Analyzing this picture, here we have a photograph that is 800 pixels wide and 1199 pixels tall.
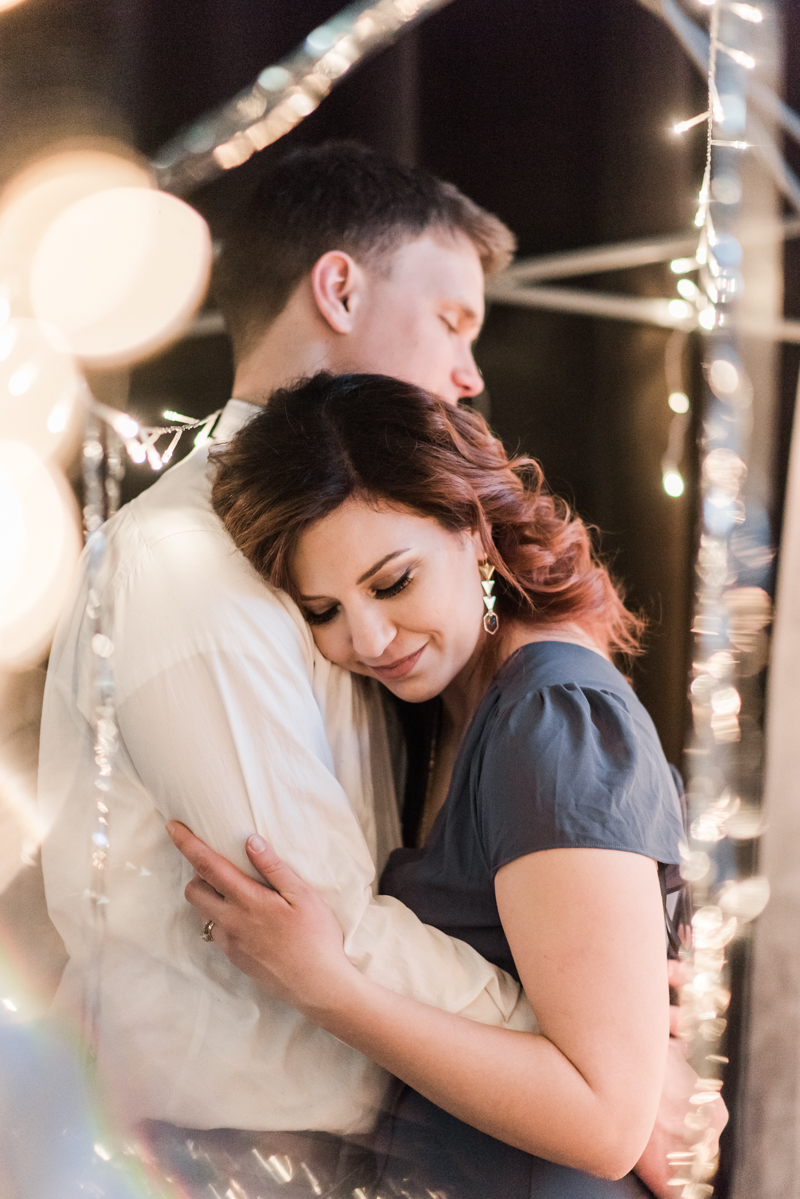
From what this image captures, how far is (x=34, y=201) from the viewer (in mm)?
959

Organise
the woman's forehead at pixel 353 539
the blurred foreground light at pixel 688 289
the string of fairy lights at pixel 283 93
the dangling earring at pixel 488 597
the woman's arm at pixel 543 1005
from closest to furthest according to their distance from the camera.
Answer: the woman's arm at pixel 543 1005 → the woman's forehead at pixel 353 539 → the dangling earring at pixel 488 597 → the string of fairy lights at pixel 283 93 → the blurred foreground light at pixel 688 289

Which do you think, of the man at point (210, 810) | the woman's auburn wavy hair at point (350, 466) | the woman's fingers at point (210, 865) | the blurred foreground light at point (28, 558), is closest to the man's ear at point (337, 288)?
the man at point (210, 810)

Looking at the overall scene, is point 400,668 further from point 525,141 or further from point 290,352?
point 525,141

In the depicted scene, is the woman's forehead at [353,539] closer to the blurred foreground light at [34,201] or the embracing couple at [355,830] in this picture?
the embracing couple at [355,830]

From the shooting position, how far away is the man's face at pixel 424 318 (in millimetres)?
1076

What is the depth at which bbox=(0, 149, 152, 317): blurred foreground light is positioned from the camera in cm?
94

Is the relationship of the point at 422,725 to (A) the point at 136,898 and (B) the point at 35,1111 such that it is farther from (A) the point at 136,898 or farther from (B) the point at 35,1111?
(B) the point at 35,1111

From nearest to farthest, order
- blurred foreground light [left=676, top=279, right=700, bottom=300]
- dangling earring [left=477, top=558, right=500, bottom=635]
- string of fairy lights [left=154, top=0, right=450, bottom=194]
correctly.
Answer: dangling earring [left=477, top=558, right=500, bottom=635] → string of fairy lights [left=154, top=0, right=450, bottom=194] → blurred foreground light [left=676, top=279, right=700, bottom=300]

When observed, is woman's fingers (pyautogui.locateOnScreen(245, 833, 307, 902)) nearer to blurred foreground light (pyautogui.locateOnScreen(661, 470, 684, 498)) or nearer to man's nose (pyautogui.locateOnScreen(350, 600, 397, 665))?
man's nose (pyautogui.locateOnScreen(350, 600, 397, 665))

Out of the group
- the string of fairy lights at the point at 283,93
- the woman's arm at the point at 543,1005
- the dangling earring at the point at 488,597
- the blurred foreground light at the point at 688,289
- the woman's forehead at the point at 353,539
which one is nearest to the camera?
the woman's arm at the point at 543,1005

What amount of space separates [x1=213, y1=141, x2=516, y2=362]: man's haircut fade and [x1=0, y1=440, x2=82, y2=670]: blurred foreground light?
316 millimetres

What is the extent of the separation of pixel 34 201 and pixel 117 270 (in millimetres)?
112

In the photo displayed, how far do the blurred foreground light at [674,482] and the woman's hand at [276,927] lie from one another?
3.14 ft

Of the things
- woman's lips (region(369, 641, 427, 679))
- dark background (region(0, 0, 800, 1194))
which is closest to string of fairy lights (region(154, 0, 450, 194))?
dark background (region(0, 0, 800, 1194))
